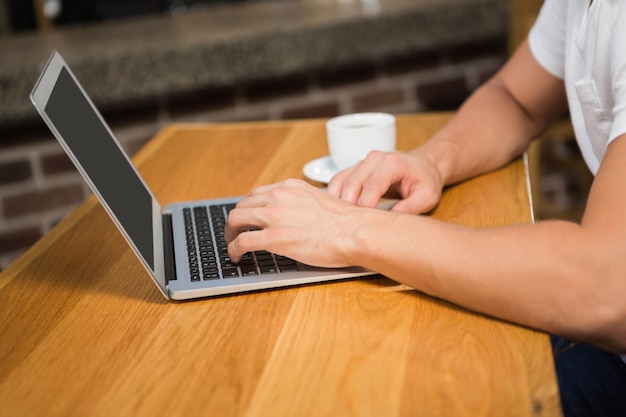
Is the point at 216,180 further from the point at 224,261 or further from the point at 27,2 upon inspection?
the point at 27,2

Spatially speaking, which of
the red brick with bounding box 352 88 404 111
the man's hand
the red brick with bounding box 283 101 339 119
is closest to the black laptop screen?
the man's hand

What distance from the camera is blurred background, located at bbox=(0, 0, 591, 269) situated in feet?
6.17

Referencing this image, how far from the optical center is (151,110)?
2023 mm

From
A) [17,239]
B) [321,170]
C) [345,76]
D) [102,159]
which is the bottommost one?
[17,239]

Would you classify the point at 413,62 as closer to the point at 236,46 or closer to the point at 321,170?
the point at 236,46

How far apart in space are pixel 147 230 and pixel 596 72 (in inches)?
20.9

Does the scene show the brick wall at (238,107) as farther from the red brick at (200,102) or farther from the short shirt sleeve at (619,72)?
the short shirt sleeve at (619,72)

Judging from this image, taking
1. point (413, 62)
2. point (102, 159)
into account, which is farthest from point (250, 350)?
point (413, 62)

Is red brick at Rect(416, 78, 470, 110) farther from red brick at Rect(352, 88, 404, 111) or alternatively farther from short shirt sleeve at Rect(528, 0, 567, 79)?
short shirt sleeve at Rect(528, 0, 567, 79)

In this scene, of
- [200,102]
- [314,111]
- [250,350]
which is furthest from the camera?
[314,111]

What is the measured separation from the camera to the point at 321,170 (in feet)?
3.61

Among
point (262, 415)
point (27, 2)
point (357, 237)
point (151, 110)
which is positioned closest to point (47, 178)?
point (151, 110)

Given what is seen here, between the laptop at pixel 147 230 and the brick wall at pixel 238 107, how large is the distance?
1.11 metres

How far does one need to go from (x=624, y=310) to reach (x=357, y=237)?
24 centimetres
